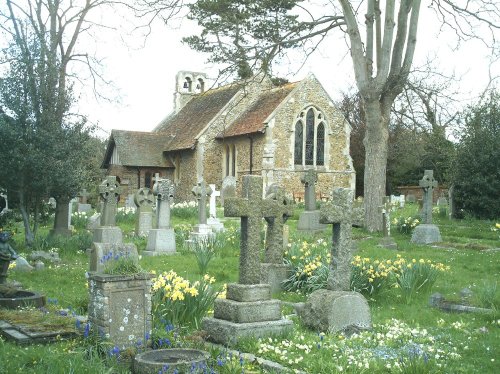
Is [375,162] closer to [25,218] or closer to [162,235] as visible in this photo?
[162,235]

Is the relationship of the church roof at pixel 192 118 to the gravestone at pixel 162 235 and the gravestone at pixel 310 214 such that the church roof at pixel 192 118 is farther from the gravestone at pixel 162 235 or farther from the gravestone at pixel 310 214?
the gravestone at pixel 162 235

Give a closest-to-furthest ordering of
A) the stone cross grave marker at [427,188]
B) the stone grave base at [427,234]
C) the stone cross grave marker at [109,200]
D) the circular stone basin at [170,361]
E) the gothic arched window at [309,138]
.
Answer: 1. the circular stone basin at [170,361]
2. the stone cross grave marker at [109,200]
3. the stone grave base at [427,234]
4. the stone cross grave marker at [427,188]
5. the gothic arched window at [309,138]

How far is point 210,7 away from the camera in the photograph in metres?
18.6

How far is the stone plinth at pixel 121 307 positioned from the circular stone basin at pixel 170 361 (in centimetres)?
53

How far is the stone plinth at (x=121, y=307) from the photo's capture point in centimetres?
625

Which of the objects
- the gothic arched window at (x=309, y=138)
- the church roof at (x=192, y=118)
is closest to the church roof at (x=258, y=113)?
the church roof at (x=192, y=118)

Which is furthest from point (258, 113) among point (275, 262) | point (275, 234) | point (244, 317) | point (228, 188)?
point (244, 317)

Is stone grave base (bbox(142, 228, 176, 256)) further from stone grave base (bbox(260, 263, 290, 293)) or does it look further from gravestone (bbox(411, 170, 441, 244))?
gravestone (bbox(411, 170, 441, 244))

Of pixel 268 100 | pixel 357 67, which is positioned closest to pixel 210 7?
pixel 357 67

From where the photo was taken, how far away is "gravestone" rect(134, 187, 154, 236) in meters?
19.0

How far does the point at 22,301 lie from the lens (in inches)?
328

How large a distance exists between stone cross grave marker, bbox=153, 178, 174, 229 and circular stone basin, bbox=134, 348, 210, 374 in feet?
33.0

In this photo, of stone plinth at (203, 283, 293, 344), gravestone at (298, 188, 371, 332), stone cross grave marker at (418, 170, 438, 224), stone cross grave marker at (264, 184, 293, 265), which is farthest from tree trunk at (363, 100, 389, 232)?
stone plinth at (203, 283, 293, 344)

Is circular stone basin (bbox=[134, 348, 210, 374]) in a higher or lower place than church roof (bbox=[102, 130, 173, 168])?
lower
